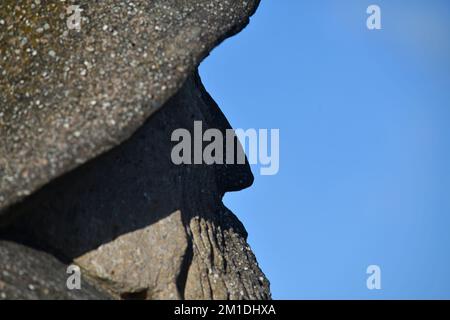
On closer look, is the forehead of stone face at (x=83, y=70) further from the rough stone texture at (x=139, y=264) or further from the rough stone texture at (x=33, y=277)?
the rough stone texture at (x=139, y=264)

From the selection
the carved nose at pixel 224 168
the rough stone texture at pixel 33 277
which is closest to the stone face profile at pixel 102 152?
the rough stone texture at pixel 33 277

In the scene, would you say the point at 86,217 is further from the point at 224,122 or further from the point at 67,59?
the point at 224,122

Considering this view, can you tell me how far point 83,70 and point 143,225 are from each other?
5.44 feet

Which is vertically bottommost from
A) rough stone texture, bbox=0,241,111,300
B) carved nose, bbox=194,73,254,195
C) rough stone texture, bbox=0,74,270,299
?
rough stone texture, bbox=0,241,111,300

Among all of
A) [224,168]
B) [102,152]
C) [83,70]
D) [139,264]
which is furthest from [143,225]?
[224,168]

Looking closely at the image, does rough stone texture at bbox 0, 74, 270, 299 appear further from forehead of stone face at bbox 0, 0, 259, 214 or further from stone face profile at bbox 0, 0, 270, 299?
forehead of stone face at bbox 0, 0, 259, 214

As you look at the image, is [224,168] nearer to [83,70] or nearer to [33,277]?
[83,70]

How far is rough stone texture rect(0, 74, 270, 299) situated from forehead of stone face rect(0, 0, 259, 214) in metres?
0.24

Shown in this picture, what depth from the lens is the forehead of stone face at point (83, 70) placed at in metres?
9.49

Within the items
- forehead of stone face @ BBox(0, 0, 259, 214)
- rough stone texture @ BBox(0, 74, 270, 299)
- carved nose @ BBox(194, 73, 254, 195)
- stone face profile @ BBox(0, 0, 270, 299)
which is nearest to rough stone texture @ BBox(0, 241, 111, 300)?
stone face profile @ BBox(0, 0, 270, 299)

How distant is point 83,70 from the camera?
392 inches

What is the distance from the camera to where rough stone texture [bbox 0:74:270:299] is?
1001 cm

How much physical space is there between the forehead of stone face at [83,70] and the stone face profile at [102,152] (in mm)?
12
